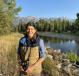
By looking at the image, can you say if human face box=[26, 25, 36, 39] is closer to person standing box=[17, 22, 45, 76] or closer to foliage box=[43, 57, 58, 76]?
person standing box=[17, 22, 45, 76]

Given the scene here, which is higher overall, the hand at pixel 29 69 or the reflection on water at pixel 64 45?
the hand at pixel 29 69

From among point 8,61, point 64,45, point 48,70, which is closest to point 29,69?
point 8,61

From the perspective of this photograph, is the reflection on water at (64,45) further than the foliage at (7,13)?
Yes

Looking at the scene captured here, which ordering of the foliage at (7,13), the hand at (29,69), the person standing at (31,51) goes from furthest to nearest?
the foliage at (7,13) → the person standing at (31,51) → the hand at (29,69)

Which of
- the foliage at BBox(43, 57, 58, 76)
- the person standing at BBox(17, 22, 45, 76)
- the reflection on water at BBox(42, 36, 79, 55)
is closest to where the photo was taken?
the person standing at BBox(17, 22, 45, 76)

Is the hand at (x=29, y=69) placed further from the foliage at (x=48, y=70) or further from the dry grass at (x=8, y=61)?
the foliage at (x=48, y=70)

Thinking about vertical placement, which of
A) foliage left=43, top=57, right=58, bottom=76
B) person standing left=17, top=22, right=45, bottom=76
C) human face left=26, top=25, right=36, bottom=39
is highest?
human face left=26, top=25, right=36, bottom=39

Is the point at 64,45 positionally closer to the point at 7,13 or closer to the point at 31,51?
the point at 7,13

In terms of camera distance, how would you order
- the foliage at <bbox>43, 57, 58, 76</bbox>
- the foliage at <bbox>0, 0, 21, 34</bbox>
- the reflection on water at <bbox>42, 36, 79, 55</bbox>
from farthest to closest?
the reflection on water at <bbox>42, 36, 79, 55</bbox> → the foliage at <bbox>0, 0, 21, 34</bbox> → the foliage at <bbox>43, 57, 58, 76</bbox>

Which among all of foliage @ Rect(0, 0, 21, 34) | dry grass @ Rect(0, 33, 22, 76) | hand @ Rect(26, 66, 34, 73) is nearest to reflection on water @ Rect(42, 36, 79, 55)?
foliage @ Rect(0, 0, 21, 34)

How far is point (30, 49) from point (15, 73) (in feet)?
11.5

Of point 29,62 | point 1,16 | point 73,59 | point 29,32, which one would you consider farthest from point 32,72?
point 1,16

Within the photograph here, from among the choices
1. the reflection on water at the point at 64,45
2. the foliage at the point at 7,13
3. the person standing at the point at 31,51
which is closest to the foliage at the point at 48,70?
the person standing at the point at 31,51

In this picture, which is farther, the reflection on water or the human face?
the reflection on water
